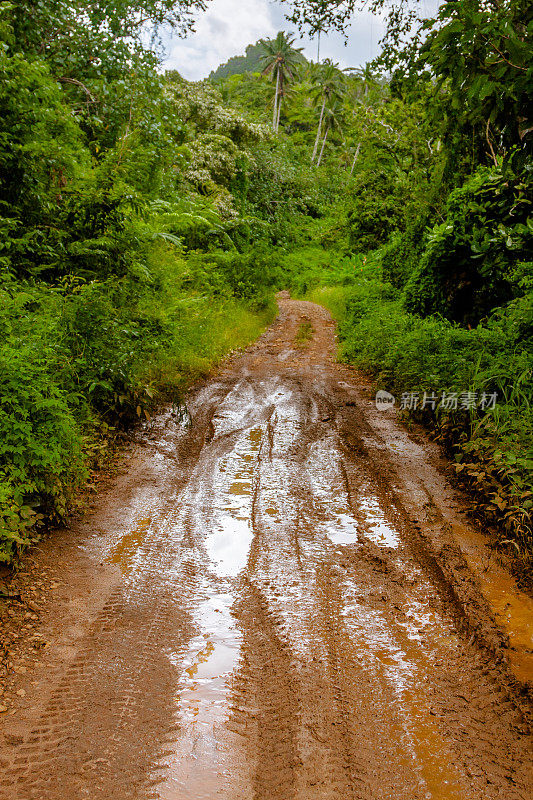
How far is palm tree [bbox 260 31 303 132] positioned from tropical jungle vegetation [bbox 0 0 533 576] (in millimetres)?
36536

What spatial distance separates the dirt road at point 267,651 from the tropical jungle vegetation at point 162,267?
669 mm

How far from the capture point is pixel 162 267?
10.1 meters

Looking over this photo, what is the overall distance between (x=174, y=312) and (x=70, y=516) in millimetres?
5619

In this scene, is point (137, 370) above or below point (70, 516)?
above

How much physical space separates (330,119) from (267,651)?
5158 centimetres

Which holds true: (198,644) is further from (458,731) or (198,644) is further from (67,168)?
(67,168)

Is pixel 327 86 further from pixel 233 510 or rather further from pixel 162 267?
pixel 233 510

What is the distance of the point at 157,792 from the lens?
2080mm

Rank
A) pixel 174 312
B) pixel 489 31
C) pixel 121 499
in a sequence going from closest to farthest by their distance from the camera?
pixel 489 31 → pixel 121 499 → pixel 174 312

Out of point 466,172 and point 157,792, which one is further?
point 466,172

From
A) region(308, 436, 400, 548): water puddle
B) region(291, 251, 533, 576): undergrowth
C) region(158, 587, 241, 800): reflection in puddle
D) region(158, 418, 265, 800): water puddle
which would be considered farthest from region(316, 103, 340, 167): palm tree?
region(158, 587, 241, 800): reflection in puddle

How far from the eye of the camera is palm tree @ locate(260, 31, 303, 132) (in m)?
43.6

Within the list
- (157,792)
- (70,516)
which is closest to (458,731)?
(157,792)

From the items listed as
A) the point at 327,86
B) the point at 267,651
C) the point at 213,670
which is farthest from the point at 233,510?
the point at 327,86
